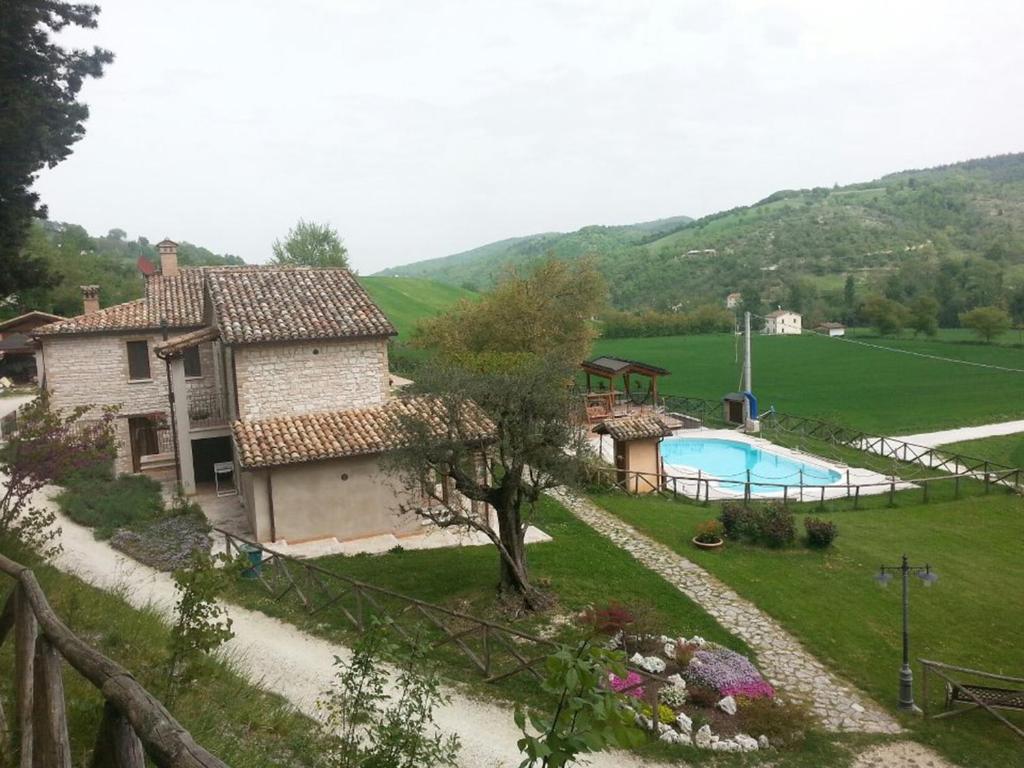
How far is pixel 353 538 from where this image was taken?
1753cm

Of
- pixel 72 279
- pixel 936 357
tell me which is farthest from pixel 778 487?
pixel 72 279

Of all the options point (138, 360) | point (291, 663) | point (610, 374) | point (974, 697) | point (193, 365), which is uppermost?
point (138, 360)

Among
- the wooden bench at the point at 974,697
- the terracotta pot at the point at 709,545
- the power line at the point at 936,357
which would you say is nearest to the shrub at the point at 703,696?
the wooden bench at the point at 974,697

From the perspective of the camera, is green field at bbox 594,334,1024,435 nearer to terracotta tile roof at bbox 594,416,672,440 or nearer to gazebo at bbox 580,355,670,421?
gazebo at bbox 580,355,670,421

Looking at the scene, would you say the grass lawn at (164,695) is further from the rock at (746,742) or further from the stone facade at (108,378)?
the stone facade at (108,378)

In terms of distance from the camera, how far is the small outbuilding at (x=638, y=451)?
23.8m

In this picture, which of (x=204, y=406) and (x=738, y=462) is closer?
(x=204, y=406)

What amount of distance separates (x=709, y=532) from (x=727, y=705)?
27.4 ft

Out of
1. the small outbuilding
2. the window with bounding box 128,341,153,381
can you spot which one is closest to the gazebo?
the small outbuilding

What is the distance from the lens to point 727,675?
11.1m

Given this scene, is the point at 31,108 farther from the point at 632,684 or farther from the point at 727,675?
the point at 727,675

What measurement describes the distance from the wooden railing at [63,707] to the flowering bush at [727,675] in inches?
382

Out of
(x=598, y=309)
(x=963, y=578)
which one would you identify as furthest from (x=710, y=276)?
(x=963, y=578)

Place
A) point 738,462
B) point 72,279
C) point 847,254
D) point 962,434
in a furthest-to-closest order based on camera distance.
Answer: point 847,254
point 72,279
point 962,434
point 738,462
